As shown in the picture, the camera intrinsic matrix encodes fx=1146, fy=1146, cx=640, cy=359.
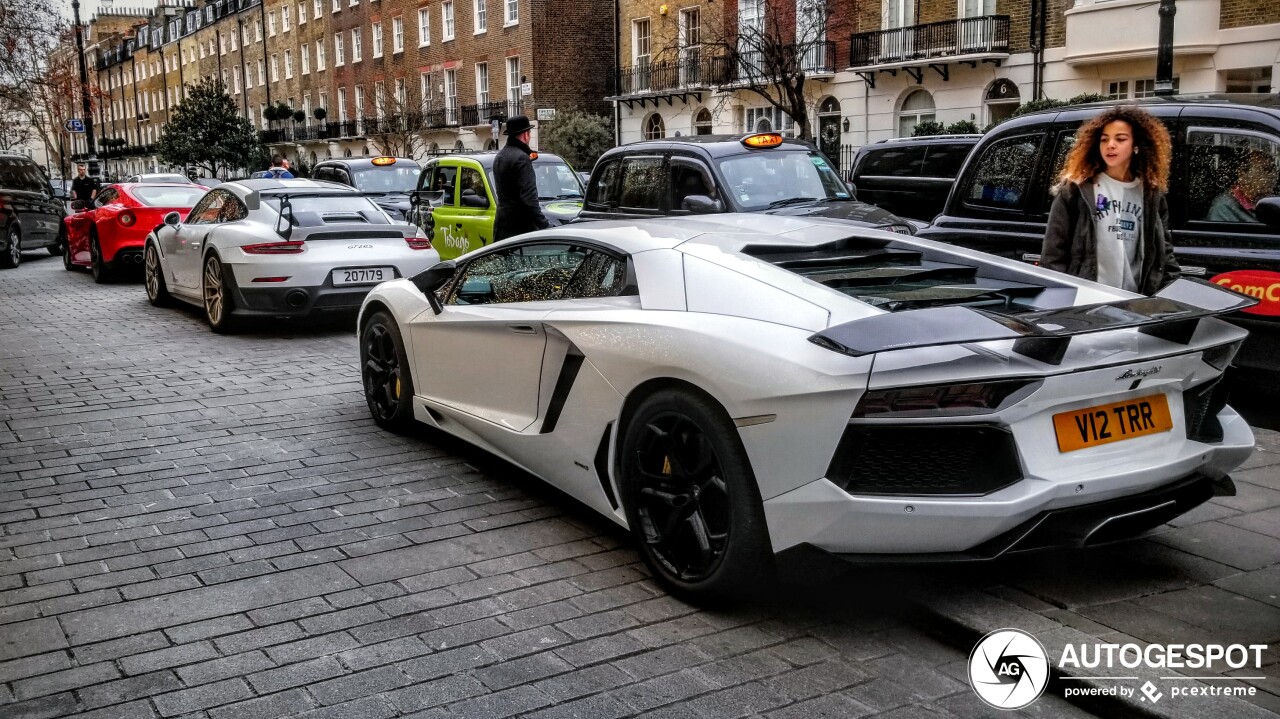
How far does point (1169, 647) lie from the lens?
3604 millimetres

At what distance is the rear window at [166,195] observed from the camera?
17203mm

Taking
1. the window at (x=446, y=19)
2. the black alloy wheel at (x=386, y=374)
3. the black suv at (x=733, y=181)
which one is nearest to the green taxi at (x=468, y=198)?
the black suv at (x=733, y=181)

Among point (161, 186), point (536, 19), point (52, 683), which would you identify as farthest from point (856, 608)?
point (536, 19)

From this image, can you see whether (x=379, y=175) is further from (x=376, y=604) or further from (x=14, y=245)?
(x=376, y=604)

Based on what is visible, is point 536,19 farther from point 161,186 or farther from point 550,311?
point 550,311

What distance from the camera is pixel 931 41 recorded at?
2961cm

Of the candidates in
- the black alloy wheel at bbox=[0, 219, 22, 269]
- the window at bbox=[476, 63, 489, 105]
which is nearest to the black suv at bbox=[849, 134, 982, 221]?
the black alloy wheel at bbox=[0, 219, 22, 269]

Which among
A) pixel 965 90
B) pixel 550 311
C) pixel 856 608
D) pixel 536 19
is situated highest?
pixel 536 19

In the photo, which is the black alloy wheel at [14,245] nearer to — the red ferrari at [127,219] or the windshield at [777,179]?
the red ferrari at [127,219]

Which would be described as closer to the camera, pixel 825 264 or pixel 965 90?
pixel 825 264

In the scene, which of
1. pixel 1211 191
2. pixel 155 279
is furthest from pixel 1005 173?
pixel 155 279

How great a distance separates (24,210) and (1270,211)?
21997 mm

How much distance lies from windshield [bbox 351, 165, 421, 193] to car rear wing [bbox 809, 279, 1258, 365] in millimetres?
16468

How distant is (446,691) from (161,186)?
16.3 metres
